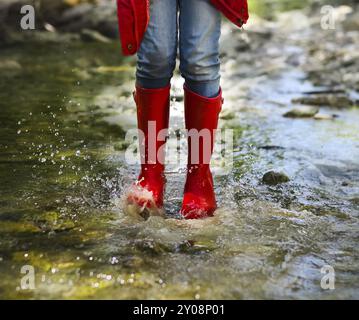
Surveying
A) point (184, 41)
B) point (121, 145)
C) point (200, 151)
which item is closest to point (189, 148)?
point (200, 151)

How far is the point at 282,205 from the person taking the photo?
2701 millimetres

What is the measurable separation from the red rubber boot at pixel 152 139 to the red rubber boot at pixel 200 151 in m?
0.12

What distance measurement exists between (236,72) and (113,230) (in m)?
4.35

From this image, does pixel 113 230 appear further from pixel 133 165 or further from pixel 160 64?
pixel 133 165

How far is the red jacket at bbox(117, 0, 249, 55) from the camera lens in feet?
7.61

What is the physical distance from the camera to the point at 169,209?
2.66m

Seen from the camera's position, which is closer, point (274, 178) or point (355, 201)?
point (355, 201)

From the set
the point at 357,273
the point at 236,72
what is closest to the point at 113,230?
the point at 357,273

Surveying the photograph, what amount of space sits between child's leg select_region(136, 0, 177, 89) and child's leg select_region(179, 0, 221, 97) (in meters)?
0.05

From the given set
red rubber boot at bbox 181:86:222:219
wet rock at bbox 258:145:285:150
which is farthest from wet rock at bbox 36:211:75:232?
wet rock at bbox 258:145:285:150

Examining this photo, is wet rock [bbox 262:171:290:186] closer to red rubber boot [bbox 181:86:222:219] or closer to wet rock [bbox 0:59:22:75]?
red rubber boot [bbox 181:86:222:219]

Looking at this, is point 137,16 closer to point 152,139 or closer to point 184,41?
point 184,41

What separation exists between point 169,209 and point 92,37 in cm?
599

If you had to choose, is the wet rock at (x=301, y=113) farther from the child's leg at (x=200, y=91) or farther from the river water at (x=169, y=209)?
the child's leg at (x=200, y=91)
